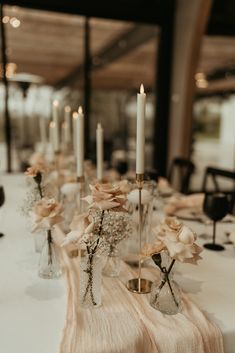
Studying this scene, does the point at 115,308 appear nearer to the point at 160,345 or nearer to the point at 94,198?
the point at 160,345

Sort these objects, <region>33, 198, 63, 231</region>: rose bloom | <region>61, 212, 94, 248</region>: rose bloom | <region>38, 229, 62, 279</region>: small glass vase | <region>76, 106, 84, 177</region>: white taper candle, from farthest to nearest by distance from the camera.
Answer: <region>76, 106, 84, 177</region>: white taper candle < <region>38, 229, 62, 279</region>: small glass vase < <region>33, 198, 63, 231</region>: rose bloom < <region>61, 212, 94, 248</region>: rose bloom

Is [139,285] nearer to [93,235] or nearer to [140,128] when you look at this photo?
[93,235]

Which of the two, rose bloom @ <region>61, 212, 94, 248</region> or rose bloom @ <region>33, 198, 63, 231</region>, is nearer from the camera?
rose bloom @ <region>61, 212, 94, 248</region>

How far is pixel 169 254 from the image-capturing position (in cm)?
83

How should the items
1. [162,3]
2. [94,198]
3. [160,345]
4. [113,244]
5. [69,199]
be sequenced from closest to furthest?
[160,345], [94,198], [113,244], [69,199], [162,3]

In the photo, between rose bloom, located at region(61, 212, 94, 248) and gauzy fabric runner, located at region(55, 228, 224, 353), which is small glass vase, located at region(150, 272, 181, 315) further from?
rose bloom, located at region(61, 212, 94, 248)

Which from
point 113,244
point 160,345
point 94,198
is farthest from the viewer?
point 113,244

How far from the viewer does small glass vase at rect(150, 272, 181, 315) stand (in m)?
0.87

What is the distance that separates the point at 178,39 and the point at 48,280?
3.59m

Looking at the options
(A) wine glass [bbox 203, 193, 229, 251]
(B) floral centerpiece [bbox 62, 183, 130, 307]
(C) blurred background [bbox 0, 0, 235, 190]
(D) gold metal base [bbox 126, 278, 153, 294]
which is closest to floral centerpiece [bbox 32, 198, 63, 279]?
(B) floral centerpiece [bbox 62, 183, 130, 307]

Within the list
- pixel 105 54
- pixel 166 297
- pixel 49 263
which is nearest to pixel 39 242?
pixel 49 263

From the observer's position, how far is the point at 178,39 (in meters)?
4.04

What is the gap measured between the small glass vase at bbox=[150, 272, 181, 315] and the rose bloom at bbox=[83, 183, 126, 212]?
20cm

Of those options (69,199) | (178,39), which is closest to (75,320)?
(69,199)
